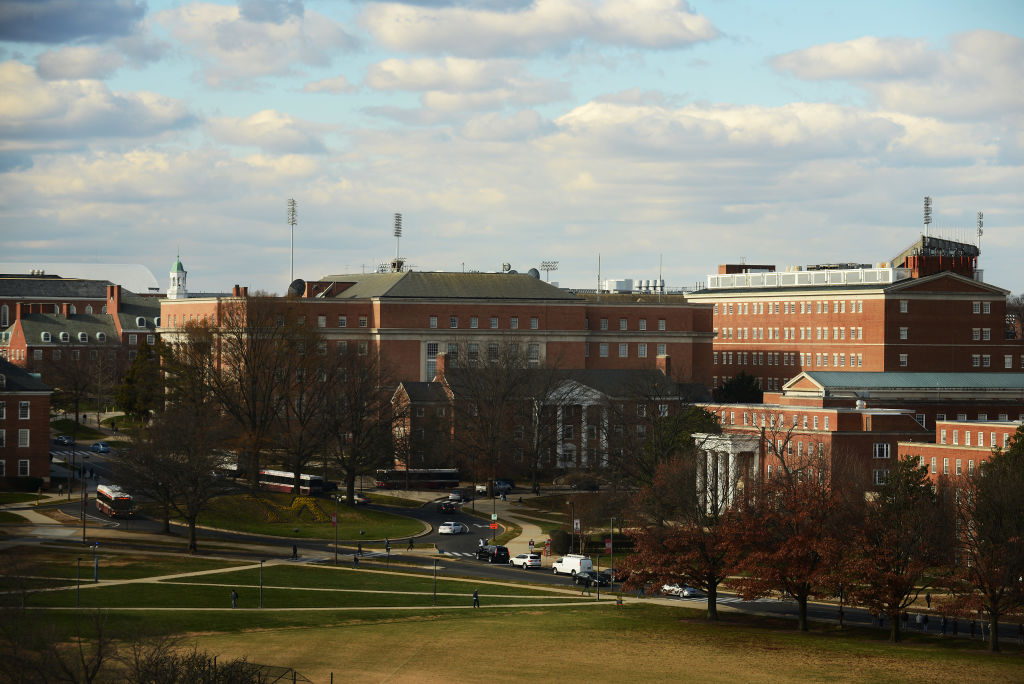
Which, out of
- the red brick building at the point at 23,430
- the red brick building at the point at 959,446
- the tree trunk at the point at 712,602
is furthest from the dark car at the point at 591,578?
the red brick building at the point at 23,430

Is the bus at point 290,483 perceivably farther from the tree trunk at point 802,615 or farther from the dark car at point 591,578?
the tree trunk at point 802,615

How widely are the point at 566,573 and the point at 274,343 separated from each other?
43.4 meters

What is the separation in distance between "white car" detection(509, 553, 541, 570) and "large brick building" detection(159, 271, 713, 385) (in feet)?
177

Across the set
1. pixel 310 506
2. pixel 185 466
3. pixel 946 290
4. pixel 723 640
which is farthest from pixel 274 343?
pixel 946 290

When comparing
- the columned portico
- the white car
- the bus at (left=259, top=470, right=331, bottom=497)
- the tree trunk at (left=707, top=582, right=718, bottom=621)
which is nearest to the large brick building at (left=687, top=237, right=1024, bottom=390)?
the columned portico

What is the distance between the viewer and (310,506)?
117m

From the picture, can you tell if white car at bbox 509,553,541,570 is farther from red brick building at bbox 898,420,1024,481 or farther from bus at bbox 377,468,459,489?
bus at bbox 377,468,459,489

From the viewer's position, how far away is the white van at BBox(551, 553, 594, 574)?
312 ft

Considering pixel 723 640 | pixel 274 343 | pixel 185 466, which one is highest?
pixel 274 343

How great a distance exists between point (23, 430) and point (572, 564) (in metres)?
51.8

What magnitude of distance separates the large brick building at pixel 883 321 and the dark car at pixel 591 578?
7611 centimetres

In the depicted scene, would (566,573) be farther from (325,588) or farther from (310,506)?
(310,506)

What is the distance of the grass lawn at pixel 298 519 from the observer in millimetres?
109875

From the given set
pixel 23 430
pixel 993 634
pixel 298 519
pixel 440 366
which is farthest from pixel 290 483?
pixel 993 634
